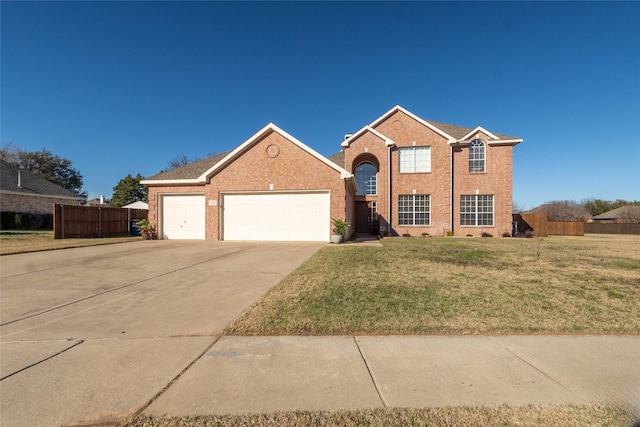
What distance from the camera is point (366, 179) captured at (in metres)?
22.5

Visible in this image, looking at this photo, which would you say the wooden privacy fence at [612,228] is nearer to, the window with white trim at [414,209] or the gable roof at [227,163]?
the window with white trim at [414,209]

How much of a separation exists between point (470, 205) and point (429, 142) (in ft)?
17.7

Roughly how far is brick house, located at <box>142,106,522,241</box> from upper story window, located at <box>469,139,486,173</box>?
7cm

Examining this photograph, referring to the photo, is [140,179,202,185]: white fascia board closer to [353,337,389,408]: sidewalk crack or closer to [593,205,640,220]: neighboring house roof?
[353,337,389,408]: sidewalk crack

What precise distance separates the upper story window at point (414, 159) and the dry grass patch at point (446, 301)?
14.2 metres

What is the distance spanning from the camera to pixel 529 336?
379 cm

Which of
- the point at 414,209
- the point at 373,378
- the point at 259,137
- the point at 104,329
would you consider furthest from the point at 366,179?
the point at 373,378

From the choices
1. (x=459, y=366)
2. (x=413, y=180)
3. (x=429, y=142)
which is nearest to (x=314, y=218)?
(x=413, y=180)

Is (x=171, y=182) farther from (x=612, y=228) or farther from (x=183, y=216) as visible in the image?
(x=612, y=228)

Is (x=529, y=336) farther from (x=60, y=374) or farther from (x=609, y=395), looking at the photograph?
(x=60, y=374)

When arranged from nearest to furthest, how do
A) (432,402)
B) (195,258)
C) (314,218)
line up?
(432,402) < (195,258) < (314,218)

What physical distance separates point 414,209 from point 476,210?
433 cm

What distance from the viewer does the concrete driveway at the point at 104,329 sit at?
97.3 inches

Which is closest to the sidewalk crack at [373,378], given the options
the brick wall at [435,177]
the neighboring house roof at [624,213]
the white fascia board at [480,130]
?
the brick wall at [435,177]
